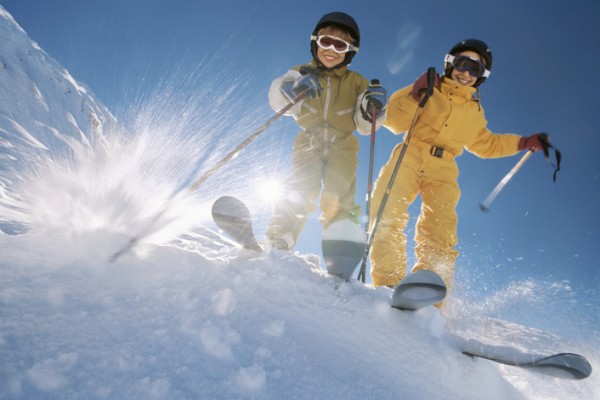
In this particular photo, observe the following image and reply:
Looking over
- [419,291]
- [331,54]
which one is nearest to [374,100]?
[331,54]

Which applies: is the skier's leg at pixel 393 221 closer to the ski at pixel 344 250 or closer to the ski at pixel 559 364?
the ski at pixel 344 250

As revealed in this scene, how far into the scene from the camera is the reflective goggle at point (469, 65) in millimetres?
4051

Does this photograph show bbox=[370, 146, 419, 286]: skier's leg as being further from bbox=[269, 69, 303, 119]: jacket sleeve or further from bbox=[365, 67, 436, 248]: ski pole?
bbox=[269, 69, 303, 119]: jacket sleeve

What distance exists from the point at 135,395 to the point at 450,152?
160 inches

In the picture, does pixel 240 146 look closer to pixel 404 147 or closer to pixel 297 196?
pixel 297 196

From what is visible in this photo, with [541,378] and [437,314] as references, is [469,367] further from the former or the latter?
[541,378]

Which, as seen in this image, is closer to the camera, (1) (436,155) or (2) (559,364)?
(2) (559,364)

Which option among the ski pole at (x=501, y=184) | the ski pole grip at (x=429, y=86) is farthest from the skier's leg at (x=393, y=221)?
the ski pole at (x=501, y=184)

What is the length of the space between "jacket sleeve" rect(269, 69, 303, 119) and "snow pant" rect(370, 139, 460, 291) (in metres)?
1.47

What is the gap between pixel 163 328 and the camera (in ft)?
3.63

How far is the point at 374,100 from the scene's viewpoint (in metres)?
3.47

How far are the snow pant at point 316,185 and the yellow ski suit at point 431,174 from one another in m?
0.39

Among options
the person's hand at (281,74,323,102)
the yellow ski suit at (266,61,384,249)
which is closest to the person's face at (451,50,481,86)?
A: the yellow ski suit at (266,61,384,249)

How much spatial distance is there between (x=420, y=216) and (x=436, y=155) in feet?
2.62
